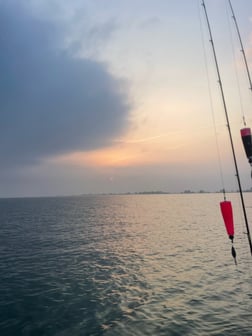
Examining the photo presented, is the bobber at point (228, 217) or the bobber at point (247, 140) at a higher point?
the bobber at point (247, 140)

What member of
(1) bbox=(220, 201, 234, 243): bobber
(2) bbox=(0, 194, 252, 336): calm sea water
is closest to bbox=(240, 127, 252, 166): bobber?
(1) bbox=(220, 201, 234, 243): bobber

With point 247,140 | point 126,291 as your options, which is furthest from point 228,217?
point 126,291

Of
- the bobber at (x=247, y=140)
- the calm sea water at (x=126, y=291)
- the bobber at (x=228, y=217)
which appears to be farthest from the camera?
the calm sea water at (x=126, y=291)

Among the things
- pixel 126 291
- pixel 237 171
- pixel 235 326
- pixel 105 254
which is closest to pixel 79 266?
pixel 105 254

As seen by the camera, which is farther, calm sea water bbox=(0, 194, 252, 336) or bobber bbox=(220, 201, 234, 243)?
calm sea water bbox=(0, 194, 252, 336)

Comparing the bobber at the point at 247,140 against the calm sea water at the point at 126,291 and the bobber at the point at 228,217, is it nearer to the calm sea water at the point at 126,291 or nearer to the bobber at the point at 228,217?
the bobber at the point at 228,217

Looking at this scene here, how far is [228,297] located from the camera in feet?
56.5

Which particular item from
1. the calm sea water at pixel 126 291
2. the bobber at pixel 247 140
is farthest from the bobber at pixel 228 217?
the calm sea water at pixel 126 291

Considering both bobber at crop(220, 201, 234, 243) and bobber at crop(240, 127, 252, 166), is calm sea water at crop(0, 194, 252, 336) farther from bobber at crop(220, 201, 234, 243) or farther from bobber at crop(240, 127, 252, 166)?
bobber at crop(240, 127, 252, 166)

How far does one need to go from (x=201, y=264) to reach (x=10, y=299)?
1752 cm

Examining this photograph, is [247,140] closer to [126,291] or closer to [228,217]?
[228,217]

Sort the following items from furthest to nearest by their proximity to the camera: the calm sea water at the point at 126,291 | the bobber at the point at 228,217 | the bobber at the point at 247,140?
the calm sea water at the point at 126,291 < the bobber at the point at 228,217 < the bobber at the point at 247,140

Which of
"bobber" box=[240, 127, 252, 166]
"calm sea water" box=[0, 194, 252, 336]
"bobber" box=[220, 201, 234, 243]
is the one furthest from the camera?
"calm sea water" box=[0, 194, 252, 336]

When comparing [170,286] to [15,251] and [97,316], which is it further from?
[15,251]
